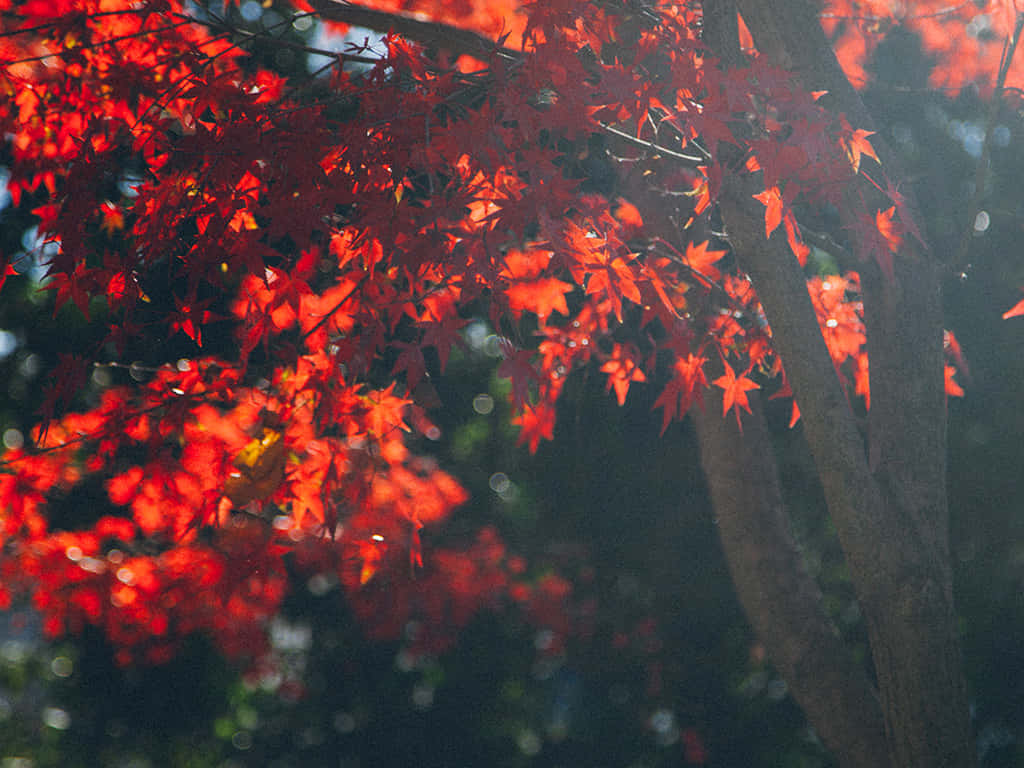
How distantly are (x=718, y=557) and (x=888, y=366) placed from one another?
2709 mm

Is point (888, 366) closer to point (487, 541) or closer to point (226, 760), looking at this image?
point (487, 541)

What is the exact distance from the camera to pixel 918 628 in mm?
2496

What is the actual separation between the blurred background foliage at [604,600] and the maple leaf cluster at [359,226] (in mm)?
832

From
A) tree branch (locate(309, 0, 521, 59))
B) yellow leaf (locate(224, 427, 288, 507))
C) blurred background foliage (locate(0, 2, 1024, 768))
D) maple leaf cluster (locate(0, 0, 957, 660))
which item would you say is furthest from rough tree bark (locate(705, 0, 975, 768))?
blurred background foliage (locate(0, 2, 1024, 768))

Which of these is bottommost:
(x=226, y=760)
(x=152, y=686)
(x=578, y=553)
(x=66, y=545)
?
(x=226, y=760)

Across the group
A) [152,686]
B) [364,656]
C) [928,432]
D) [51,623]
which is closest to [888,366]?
[928,432]

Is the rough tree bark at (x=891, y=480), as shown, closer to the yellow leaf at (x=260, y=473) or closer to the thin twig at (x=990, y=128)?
the thin twig at (x=990, y=128)

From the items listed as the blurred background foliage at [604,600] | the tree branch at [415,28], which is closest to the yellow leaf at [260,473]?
the tree branch at [415,28]

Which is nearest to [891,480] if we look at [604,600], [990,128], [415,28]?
[990,128]

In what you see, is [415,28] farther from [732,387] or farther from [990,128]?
[990,128]

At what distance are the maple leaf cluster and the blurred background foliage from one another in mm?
832

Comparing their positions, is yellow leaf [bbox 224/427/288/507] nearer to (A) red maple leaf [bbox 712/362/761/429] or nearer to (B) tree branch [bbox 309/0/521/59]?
(B) tree branch [bbox 309/0/521/59]

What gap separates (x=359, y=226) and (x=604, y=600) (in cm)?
350

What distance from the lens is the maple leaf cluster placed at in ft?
7.52
